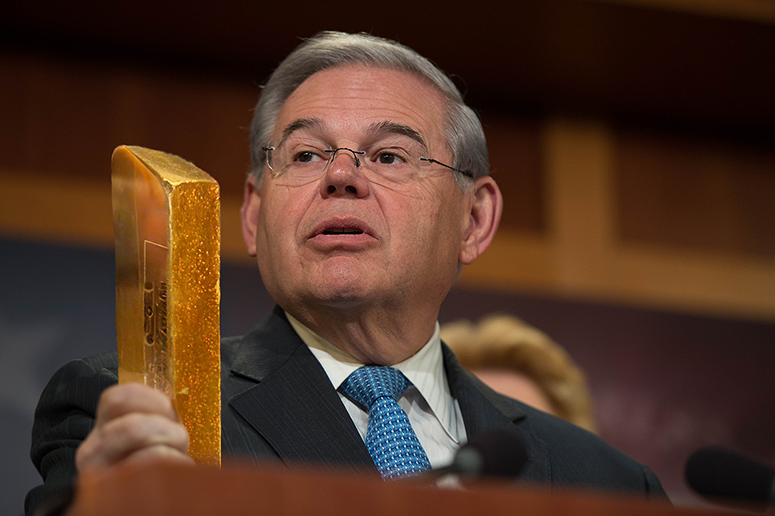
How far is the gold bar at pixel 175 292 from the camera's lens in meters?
1.24

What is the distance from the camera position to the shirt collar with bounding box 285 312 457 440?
1847 millimetres

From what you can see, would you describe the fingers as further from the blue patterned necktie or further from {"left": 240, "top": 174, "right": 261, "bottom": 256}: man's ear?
{"left": 240, "top": 174, "right": 261, "bottom": 256}: man's ear

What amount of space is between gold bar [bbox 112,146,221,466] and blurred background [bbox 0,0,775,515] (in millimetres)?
1724

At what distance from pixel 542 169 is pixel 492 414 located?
227cm

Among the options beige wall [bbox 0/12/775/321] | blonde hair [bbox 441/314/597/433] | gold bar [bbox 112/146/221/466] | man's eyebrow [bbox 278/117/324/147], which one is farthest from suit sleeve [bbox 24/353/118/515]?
blonde hair [bbox 441/314/597/433]

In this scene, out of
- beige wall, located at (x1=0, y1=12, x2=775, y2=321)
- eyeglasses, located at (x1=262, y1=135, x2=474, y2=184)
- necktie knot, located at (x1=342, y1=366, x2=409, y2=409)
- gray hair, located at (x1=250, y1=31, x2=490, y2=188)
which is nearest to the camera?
necktie knot, located at (x1=342, y1=366, x2=409, y2=409)

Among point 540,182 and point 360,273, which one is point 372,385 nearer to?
point 360,273

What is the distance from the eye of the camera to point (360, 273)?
1771mm

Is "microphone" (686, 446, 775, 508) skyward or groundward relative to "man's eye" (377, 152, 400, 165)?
groundward

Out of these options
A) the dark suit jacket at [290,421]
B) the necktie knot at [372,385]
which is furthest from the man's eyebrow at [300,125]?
the necktie knot at [372,385]

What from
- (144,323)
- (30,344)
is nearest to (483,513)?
(144,323)

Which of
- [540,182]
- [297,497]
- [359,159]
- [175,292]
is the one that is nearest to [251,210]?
[359,159]

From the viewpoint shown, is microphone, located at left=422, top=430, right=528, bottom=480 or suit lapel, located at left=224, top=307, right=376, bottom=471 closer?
microphone, located at left=422, top=430, right=528, bottom=480

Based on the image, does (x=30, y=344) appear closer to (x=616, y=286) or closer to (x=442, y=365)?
(x=442, y=365)
